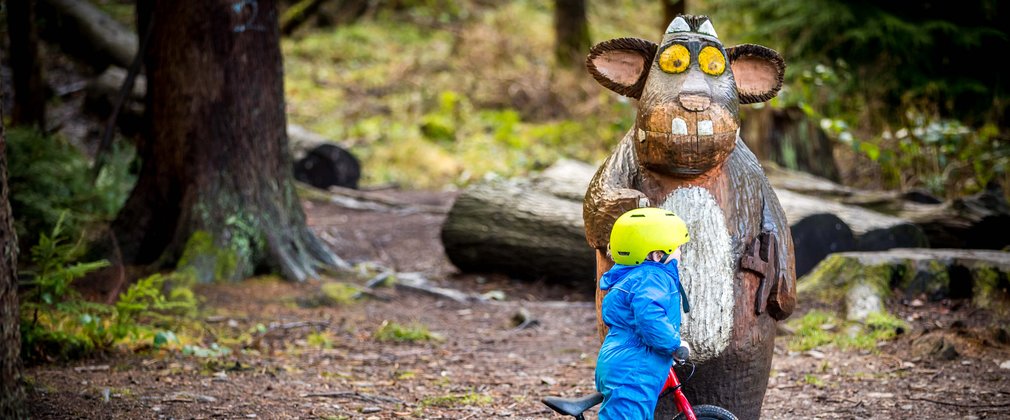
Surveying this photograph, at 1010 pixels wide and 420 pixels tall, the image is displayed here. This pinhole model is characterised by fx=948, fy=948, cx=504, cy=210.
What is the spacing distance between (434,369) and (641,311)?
266cm

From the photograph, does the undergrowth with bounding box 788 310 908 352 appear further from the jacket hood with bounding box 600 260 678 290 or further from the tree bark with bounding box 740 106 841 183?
the tree bark with bounding box 740 106 841 183

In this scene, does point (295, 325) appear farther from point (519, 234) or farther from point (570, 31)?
point (570, 31)

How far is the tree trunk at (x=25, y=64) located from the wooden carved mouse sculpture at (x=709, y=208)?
7468 millimetres

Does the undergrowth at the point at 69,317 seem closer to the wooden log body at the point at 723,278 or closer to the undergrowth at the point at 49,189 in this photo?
the undergrowth at the point at 49,189

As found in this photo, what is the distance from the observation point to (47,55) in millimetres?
16562

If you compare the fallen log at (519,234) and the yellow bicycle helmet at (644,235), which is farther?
the fallen log at (519,234)

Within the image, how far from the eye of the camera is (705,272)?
382 cm

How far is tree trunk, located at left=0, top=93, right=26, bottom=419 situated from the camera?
3.78 m

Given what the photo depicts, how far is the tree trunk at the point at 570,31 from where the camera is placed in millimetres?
16484

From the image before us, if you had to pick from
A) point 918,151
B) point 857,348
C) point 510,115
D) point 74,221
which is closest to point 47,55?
point 510,115

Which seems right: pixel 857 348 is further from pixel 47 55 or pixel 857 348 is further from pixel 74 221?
pixel 47 55

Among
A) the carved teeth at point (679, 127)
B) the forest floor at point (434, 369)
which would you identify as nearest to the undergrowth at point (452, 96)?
the forest floor at point (434, 369)

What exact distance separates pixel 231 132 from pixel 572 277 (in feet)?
9.83

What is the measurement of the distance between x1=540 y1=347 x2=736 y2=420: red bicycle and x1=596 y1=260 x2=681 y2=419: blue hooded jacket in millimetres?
86
